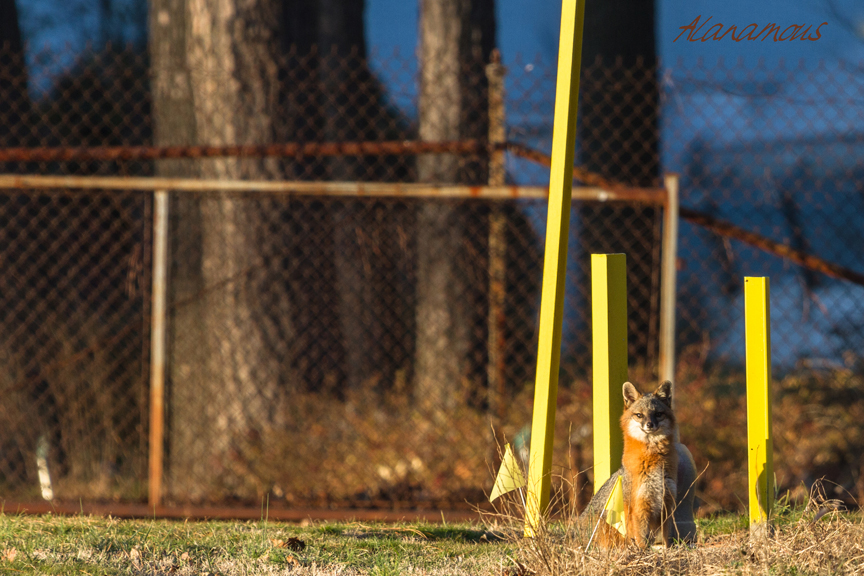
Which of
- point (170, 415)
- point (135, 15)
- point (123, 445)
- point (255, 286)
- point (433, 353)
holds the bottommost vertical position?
point (123, 445)

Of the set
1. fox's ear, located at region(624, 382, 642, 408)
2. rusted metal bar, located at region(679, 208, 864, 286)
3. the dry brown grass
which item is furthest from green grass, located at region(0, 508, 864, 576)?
rusted metal bar, located at region(679, 208, 864, 286)

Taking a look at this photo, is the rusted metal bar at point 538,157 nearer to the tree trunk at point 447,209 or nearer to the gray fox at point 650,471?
the tree trunk at point 447,209

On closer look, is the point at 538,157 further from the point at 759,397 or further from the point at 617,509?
the point at 617,509

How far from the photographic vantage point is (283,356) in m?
5.89

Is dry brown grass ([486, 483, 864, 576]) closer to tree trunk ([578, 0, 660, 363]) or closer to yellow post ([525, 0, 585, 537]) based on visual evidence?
yellow post ([525, 0, 585, 537])

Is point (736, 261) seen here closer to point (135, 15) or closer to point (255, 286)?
point (255, 286)

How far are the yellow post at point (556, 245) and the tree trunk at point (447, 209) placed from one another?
3297 millimetres

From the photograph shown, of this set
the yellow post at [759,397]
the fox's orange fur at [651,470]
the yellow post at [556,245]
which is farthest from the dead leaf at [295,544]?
the yellow post at [759,397]

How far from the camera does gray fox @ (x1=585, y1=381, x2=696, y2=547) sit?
92.3 inches

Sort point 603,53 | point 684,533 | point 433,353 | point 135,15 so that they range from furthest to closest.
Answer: point 135,15
point 603,53
point 433,353
point 684,533

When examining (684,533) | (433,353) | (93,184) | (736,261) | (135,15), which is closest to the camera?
(684,533)

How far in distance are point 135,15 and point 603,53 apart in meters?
7.26

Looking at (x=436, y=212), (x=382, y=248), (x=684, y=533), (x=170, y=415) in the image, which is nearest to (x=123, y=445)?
(x=170, y=415)

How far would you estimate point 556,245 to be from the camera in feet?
9.05
